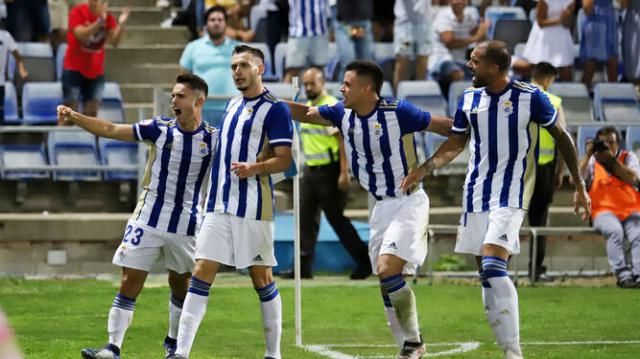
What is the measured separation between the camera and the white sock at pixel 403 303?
9.74 meters

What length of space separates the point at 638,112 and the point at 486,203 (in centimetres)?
992

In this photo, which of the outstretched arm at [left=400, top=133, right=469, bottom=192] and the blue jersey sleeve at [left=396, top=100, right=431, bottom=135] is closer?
the outstretched arm at [left=400, top=133, right=469, bottom=192]

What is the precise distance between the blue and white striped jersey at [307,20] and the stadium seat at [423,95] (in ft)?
4.08

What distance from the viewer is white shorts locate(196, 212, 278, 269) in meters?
9.48

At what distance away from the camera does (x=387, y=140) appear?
9961 millimetres

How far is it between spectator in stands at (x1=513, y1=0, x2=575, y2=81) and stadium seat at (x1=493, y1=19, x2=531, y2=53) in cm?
95

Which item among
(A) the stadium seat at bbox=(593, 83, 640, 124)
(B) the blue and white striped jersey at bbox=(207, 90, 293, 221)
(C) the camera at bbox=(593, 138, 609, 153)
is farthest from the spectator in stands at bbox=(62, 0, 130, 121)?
(B) the blue and white striped jersey at bbox=(207, 90, 293, 221)

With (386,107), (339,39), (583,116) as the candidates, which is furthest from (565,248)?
(386,107)

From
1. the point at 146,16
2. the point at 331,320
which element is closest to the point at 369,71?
the point at 331,320

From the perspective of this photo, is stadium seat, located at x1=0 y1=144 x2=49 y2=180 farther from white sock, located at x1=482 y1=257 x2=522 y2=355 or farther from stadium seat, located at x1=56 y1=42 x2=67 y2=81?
white sock, located at x1=482 y1=257 x2=522 y2=355

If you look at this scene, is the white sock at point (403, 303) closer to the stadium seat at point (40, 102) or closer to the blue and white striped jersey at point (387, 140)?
the blue and white striped jersey at point (387, 140)

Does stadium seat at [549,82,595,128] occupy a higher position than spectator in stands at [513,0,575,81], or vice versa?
spectator in stands at [513,0,575,81]

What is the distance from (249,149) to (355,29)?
9323 millimetres

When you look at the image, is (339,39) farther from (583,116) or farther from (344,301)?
(344,301)
